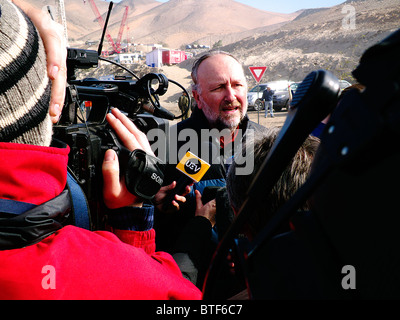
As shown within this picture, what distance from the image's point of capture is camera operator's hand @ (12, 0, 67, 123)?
82 cm

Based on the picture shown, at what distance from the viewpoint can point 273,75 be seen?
3014 centimetres

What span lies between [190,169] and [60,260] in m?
1.31

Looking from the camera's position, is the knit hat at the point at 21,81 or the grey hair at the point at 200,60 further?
the grey hair at the point at 200,60

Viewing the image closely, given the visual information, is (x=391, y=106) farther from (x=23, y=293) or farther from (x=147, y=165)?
(x=147, y=165)

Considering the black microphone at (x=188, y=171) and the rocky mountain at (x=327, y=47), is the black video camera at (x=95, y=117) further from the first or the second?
the rocky mountain at (x=327, y=47)

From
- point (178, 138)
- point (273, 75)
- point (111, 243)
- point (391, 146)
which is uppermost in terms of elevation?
point (391, 146)

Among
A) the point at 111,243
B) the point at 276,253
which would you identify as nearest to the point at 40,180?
the point at 111,243

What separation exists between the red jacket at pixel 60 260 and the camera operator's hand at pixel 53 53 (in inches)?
5.5

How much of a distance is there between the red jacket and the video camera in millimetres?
257

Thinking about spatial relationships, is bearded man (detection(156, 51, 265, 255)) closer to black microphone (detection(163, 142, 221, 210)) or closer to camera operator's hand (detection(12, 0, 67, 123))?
black microphone (detection(163, 142, 221, 210))

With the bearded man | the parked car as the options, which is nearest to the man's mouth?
the bearded man

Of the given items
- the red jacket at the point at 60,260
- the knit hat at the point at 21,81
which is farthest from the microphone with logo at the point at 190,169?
the knit hat at the point at 21,81

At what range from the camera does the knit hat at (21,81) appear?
0.66m
